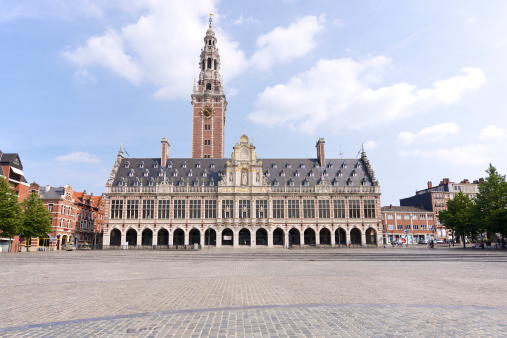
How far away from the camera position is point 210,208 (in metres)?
66.5

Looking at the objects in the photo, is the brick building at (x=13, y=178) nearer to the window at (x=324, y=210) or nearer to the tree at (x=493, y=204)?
the window at (x=324, y=210)

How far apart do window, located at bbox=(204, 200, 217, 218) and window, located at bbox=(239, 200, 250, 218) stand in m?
4.90

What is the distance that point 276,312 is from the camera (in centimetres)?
986

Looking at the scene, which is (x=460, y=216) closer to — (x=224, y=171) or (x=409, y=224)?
(x=409, y=224)

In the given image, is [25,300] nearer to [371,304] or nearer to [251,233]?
[371,304]

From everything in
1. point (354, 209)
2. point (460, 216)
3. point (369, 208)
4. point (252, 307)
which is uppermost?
point (369, 208)

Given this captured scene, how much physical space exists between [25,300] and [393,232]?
97.1m

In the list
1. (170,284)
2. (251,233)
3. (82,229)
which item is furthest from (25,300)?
(82,229)

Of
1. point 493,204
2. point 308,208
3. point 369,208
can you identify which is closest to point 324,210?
point 308,208

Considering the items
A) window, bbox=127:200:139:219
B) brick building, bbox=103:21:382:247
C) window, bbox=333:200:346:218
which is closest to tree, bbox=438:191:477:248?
brick building, bbox=103:21:382:247

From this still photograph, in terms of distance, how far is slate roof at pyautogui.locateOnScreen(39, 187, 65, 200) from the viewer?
61500 millimetres

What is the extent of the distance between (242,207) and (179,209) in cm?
1232

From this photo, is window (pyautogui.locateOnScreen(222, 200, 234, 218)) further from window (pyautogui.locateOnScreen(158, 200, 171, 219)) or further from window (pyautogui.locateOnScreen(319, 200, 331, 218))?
window (pyautogui.locateOnScreen(319, 200, 331, 218))

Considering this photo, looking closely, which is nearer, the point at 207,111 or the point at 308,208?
the point at 308,208
